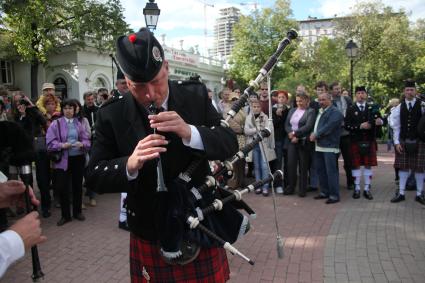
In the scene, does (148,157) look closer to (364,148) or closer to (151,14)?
(364,148)

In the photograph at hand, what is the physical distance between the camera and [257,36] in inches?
1576

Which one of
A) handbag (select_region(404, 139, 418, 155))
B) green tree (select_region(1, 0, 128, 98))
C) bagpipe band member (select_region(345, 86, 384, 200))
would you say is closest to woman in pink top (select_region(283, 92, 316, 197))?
bagpipe band member (select_region(345, 86, 384, 200))

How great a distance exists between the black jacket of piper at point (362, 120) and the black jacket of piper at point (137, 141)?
17.7 feet

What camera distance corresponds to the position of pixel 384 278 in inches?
146

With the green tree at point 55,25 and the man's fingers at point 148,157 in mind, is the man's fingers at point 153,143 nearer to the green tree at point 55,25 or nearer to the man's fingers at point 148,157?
the man's fingers at point 148,157

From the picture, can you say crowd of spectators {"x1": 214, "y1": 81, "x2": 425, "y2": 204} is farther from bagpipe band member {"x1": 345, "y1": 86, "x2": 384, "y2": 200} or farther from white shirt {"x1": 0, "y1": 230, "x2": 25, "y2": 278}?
white shirt {"x1": 0, "y1": 230, "x2": 25, "y2": 278}

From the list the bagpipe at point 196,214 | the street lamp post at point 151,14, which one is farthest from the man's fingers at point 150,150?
the street lamp post at point 151,14

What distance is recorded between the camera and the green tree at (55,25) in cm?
1867

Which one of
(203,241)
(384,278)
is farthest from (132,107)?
(384,278)

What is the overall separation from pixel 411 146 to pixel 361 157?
0.91 metres

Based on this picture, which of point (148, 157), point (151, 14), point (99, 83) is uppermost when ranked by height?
point (99, 83)

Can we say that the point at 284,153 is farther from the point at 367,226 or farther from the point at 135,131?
the point at 135,131

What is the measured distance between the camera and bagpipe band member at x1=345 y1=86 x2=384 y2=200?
22.1ft

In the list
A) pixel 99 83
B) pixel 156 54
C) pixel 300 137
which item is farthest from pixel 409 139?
pixel 99 83
